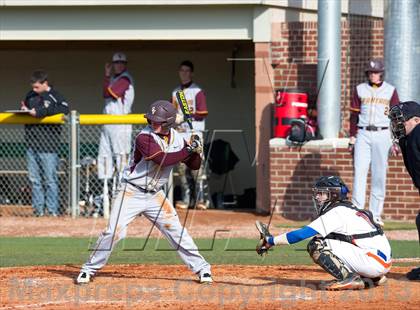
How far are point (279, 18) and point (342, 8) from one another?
103 centimetres

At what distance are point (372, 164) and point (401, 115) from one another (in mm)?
4817

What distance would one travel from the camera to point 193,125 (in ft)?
50.9

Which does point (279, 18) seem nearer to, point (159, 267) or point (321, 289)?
point (159, 267)

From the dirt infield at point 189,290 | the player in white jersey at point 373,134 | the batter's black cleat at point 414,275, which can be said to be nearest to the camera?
the dirt infield at point 189,290

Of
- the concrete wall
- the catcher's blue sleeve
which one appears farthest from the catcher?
the concrete wall

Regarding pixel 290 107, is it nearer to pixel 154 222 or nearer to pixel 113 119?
pixel 113 119

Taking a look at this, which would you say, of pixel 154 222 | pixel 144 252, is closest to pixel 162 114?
pixel 154 222

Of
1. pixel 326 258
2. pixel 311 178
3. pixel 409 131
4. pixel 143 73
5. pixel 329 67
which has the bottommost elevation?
pixel 326 258

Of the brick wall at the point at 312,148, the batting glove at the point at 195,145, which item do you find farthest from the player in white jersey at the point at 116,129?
the batting glove at the point at 195,145

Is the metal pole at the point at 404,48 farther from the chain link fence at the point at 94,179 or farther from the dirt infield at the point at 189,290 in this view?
the dirt infield at the point at 189,290

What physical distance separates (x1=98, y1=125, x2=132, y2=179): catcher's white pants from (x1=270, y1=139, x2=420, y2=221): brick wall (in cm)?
223

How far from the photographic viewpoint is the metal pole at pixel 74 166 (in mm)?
15172

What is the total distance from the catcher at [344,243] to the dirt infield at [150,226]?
4444 millimetres

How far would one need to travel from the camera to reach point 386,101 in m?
13.6
